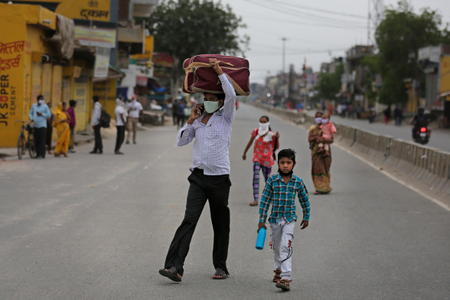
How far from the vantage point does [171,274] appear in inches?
211

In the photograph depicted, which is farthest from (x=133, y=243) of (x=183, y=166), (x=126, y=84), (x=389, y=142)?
(x=126, y=84)

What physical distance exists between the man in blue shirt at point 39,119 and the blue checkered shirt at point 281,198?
41.1 feet

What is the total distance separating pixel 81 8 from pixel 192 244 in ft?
86.5

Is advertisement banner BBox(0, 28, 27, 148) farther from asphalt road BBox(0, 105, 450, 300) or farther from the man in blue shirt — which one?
asphalt road BBox(0, 105, 450, 300)

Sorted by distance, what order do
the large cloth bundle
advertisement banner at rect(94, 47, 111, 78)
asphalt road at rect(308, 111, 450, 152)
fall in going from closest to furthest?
the large cloth bundle
advertisement banner at rect(94, 47, 111, 78)
asphalt road at rect(308, 111, 450, 152)

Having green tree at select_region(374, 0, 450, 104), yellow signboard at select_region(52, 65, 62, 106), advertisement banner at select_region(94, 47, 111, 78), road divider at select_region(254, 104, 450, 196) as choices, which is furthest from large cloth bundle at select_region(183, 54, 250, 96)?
green tree at select_region(374, 0, 450, 104)

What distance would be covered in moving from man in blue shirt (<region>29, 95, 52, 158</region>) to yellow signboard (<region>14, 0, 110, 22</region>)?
1488 cm

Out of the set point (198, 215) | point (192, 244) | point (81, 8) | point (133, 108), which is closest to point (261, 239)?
point (198, 215)

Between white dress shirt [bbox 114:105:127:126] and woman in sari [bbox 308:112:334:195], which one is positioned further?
white dress shirt [bbox 114:105:127:126]

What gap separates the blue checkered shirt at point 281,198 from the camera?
18.0 feet

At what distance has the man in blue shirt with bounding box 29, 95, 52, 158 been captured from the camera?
16781 mm

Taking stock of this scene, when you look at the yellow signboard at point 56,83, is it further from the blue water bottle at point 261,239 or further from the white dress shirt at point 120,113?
the blue water bottle at point 261,239

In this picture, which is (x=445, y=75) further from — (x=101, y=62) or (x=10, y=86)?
(x=10, y=86)

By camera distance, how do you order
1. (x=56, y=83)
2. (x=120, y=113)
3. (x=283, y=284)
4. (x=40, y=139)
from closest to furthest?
(x=283, y=284) → (x=40, y=139) → (x=120, y=113) → (x=56, y=83)
